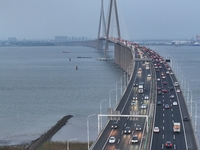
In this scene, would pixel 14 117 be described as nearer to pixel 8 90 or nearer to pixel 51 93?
pixel 51 93

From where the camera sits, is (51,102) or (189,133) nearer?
(189,133)

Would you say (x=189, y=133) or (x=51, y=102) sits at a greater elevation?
(x=189, y=133)

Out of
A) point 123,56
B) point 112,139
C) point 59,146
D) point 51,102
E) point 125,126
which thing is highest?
point 112,139

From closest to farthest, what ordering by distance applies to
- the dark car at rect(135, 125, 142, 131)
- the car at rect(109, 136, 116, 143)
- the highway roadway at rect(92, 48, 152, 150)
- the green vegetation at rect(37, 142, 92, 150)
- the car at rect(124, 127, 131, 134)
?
1. the highway roadway at rect(92, 48, 152, 150)
2. the car at rect(109, 136, 116, 143)
3. the car at rect(124, 127, 131, 134)
4. the dark car at rect(135, 125, 142, 131)
5. the green vegetation at rect(37, 142, 92, 150)

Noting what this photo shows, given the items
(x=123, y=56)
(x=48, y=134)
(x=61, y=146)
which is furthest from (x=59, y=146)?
(x=123, y=56)

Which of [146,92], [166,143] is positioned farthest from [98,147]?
[146,92]

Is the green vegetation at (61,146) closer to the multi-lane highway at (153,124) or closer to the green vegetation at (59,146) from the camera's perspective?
the green vegetation at (59,146)

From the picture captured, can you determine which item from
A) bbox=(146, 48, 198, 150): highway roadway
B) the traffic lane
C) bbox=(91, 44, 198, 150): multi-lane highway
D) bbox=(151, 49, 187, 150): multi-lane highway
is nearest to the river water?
bbox=(91, 44, 198, 150): multi-lane highway

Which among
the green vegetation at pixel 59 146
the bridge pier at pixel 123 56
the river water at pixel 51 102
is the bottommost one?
the river water at pixel 51 102

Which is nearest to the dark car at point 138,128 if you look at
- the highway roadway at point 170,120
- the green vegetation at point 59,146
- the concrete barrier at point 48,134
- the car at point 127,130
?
the car at point 127,130

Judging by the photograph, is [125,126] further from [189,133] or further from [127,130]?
[189,133]

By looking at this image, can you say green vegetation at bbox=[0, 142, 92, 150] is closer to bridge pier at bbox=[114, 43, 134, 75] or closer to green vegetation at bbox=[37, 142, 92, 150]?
green vegetation at bbox=[37, 142, 92, 150]
